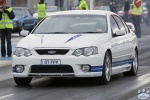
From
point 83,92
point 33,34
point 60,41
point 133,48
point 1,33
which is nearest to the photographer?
point 83,92

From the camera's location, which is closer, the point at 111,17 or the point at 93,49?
the point at 93,49

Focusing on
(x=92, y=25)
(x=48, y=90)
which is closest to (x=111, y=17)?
(x=92, y=25)

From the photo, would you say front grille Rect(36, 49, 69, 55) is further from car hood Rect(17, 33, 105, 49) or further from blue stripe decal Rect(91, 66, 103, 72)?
blue stripe decal Rect(91, 66, 103, 72)

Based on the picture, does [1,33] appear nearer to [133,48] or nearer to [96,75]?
[133,48]

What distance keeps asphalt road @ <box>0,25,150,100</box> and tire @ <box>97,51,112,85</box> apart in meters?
0.13

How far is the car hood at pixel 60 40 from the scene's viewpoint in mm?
12859

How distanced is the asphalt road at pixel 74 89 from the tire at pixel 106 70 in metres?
0.13

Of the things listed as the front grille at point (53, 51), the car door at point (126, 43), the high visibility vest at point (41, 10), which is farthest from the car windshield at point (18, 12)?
the front grille at point (53, 51)

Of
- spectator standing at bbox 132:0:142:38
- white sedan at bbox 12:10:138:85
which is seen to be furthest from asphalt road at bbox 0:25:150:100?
spectator standing at bbox 132:0:142:38

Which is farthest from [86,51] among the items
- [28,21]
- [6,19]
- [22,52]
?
[28,21]

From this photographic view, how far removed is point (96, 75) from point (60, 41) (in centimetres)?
88

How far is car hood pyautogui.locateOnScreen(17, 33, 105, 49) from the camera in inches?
506

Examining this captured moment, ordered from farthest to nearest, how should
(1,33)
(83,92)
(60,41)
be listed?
(1,33) < (60,41) < (83,92)

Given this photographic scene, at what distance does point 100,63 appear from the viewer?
42.5 ft
